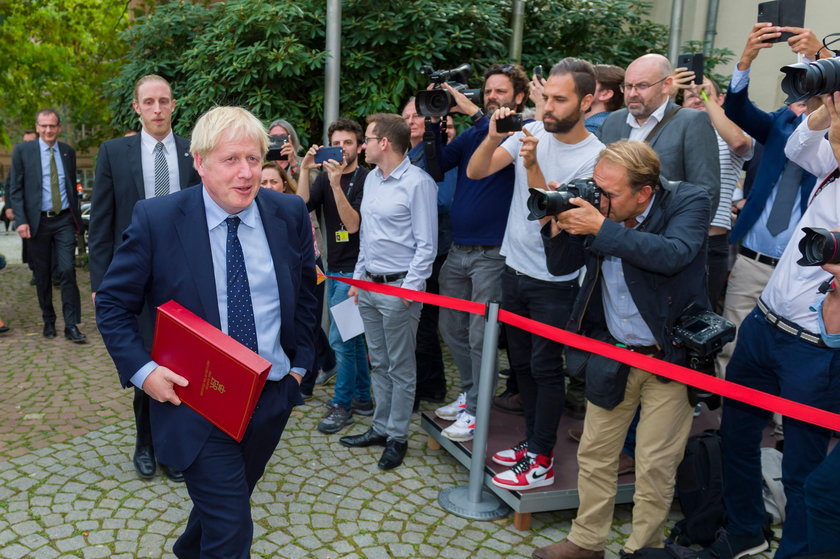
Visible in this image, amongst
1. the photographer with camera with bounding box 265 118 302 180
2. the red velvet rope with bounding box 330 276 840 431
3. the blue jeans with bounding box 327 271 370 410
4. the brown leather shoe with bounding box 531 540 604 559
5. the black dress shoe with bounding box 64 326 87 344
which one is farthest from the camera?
the black dress shoe with bounding box 64 326 87 344

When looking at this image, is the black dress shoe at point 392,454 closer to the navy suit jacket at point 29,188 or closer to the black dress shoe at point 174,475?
the black dress shoe at point 174,475

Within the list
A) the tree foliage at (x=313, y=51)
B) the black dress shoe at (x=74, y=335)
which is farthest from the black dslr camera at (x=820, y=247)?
the black dress shoe at (x=74, y=335)

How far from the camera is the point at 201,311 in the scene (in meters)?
2.56

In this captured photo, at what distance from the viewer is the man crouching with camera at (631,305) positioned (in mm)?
2945

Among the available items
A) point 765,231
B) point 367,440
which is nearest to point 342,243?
point 367,440

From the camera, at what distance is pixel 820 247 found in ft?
8.15

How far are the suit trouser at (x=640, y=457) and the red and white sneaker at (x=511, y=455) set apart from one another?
620 mm

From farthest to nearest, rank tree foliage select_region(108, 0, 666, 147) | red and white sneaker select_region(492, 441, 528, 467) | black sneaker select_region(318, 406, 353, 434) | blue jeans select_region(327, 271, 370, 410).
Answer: tree foliage select_region(108, 0, 666, 147)
blue jeans select_region(327, 271, 370, 410)
black sneaker select_region(318, 406, 353, 434)
red and white sneaker select_region(492, 441, 528, 467)

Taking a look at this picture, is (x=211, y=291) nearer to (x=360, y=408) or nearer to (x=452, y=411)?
(x=452, y=411)

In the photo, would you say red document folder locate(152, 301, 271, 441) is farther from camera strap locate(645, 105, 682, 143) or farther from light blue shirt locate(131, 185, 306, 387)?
camera strap locate(645, 105, 682, 143)

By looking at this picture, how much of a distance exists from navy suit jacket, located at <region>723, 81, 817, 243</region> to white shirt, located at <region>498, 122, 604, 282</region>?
0.94 metres

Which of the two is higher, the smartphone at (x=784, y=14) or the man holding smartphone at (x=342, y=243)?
the smartphone at (x=784, y=14)

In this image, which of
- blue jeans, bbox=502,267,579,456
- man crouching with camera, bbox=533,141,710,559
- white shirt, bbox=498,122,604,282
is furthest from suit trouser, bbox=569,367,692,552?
white shirt, bbox=498,122,604,282

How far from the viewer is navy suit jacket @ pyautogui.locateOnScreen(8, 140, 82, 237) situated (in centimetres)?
731
